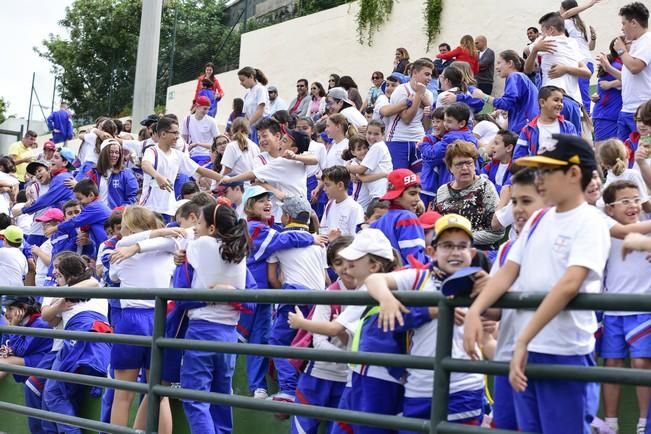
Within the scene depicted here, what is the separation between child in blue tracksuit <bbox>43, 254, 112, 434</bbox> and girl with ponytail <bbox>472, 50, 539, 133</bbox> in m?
4.89

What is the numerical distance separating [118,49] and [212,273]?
112ft

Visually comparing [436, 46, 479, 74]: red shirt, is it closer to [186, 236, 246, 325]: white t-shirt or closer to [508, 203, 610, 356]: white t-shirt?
[186, 236, 246, 325]: white t-shirt

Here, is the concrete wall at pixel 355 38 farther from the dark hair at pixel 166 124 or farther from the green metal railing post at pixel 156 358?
the green metal railing post at pixel 156 358

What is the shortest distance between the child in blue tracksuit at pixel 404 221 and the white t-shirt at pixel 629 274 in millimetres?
1474

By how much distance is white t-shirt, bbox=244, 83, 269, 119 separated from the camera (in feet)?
53.6

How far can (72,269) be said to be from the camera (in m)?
8.12

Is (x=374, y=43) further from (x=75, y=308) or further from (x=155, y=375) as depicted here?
(x=155, y=375)

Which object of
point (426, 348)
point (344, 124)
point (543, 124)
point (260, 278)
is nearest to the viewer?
point (426, 348)

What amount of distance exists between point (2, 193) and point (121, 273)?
8872 mm

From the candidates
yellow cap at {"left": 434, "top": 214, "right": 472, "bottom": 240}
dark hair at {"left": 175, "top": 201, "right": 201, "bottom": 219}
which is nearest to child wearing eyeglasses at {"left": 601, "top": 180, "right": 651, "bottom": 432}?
yellow cap at {"left": 434, "top": 214, "right": 472, "bottom": 240}

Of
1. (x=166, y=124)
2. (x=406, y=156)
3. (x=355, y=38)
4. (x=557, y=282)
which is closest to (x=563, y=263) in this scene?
(x=557, y=282)

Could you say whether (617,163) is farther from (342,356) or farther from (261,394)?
(342,356)

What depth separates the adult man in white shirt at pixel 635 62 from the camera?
9914 millimetres

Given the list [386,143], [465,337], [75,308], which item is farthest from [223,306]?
[386,143]
